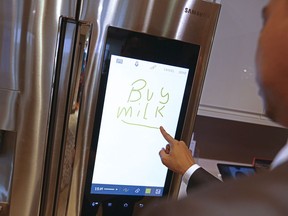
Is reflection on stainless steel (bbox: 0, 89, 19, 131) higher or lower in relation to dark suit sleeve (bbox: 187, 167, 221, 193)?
higher

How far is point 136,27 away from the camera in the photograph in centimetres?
95

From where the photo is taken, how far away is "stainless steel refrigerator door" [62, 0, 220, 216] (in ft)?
3.01

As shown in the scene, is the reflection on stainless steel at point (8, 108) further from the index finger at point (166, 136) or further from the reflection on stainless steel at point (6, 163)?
the index finger at point (166, 136)

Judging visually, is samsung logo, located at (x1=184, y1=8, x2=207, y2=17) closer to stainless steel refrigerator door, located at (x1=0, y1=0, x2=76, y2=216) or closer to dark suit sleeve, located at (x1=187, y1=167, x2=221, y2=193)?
stainless steel refrigerator door, located at (x1=0, y1=0, x2=76, y2=216)

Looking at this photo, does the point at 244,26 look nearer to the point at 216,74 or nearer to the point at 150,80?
the point at 216,74

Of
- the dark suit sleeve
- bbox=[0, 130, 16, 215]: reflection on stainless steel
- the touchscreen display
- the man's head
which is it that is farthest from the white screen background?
the man's head

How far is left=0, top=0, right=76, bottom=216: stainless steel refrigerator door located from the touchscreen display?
5.3 inches

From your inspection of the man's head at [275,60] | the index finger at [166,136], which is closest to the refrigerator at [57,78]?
the index finger at [166,136]

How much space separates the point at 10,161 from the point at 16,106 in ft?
0.51

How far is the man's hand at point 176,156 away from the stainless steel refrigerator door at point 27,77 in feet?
1.08

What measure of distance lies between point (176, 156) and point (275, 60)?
661mm

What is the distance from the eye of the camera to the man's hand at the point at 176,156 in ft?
3.40

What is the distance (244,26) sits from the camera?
1.42 m

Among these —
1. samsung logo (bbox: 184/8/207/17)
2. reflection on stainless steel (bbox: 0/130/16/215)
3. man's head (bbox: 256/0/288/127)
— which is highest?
samsung logo (bbox: 184/8/207/17)
